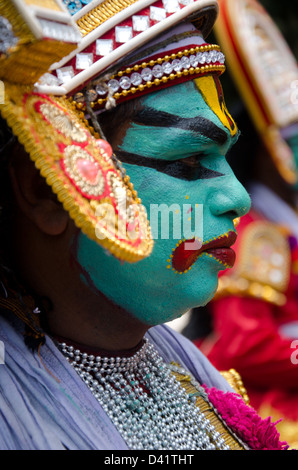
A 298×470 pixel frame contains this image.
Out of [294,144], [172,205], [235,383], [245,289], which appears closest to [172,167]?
[172,205]

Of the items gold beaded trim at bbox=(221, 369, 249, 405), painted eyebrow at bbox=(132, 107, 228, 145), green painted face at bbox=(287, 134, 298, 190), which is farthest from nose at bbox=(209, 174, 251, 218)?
green painted face at bbox=(287, 134, 298, 190)

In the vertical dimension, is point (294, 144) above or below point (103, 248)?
below

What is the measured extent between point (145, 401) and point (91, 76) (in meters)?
0.69

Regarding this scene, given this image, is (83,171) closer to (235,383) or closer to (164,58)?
(164,58)

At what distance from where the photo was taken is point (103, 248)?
124 centimetres

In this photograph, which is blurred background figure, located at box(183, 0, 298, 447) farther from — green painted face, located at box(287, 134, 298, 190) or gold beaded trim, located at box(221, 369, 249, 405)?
gold beaded trim, located at box(221, 369, 249, 405)

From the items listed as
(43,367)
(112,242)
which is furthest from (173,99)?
(43,367)

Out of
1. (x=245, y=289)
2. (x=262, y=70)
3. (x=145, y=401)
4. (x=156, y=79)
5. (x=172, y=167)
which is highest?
(x=262, y=70)

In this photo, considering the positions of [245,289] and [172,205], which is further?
[245,289]

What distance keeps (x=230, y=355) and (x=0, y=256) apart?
6.76ft

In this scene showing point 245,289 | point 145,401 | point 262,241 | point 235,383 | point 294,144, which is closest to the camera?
point 145,401

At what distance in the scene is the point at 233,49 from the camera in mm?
3748

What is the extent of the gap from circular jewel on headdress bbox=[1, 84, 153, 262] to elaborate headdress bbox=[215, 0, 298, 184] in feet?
9.12

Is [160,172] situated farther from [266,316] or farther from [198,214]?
[266,316]
